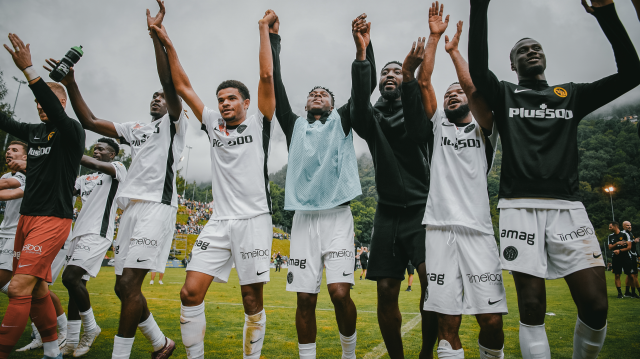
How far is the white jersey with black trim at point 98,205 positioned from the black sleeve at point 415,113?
4351 mm

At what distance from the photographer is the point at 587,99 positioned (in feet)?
9.76

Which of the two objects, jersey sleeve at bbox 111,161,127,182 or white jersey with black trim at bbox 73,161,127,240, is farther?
jersey sleeve at bbox 111,161,127,182

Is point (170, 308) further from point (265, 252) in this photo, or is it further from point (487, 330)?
point (487, 330)

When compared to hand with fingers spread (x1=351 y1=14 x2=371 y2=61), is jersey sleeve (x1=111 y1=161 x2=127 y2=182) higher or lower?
lower

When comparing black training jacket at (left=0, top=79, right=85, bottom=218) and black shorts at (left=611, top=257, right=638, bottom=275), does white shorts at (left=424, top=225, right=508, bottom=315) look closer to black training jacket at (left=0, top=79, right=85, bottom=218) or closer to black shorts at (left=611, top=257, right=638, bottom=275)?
black training jacket at (left=0, top=79, right=85, bottom=218)

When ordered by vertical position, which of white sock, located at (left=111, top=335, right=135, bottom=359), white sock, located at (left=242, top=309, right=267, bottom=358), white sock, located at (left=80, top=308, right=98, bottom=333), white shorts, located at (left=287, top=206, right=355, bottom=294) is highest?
white shorts, located at (left=287, top=206, right=355, bottom=294)

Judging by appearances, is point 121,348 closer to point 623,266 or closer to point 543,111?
point 543,111

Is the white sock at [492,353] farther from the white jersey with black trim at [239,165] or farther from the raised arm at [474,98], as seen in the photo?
the white jersey with black trim at [239,165]

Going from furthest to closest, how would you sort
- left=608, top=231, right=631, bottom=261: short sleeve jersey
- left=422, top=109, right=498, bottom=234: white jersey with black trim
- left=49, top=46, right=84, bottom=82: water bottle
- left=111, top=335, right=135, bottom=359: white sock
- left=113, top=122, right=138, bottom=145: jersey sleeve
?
left=608, top=231, right=631, bottom=261: short sleeve jersey, left=113, top=122, right=138, bottom=145: jersey sleeve, left=49, top=46, right=84, bottom=82: water bottle, left=111, top=335, right=135, bottom=359: white sock, left=422, top=109, right=498, bottom=234: white jersey with black trim

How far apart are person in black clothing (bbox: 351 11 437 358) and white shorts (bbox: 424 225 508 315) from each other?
0.56 m

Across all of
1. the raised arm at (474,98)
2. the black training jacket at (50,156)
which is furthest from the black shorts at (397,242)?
the black training jacket at (50,156)

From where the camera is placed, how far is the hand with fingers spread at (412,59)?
3238 mm

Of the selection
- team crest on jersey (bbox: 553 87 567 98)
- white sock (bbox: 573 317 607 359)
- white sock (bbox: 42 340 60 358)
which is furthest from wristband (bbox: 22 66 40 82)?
white sock (bbox: 573 317 607 359)

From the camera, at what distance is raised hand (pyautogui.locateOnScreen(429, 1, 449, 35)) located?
347cm
